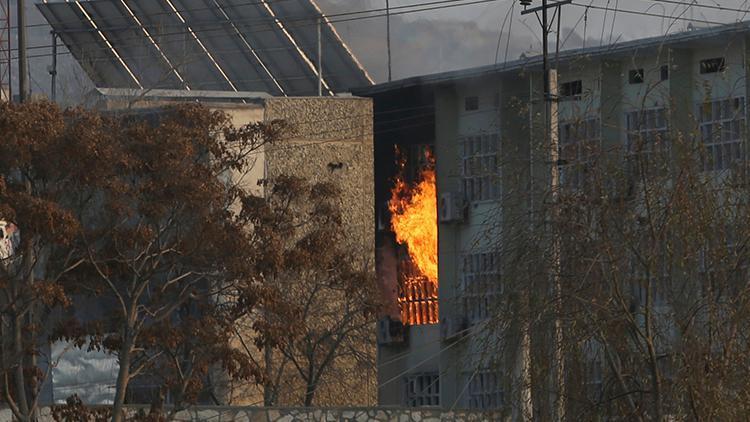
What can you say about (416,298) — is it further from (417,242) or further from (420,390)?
(420,390)

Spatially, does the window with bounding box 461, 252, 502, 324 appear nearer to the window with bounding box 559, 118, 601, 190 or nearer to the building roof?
the window with bounding box 559, 118, 601, 190

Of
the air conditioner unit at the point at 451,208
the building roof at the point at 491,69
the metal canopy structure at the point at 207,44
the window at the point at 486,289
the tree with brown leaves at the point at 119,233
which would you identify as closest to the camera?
the window at the point at 486,289

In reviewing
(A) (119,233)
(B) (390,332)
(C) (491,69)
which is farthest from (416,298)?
(A) (119,233)

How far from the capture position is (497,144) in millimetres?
22109

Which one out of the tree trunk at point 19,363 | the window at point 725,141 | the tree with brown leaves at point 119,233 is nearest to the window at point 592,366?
the window at point 725,141

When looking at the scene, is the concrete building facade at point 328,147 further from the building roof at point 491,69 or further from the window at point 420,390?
the window at point 420,390

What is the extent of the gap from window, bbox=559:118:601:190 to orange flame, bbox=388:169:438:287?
3245cm

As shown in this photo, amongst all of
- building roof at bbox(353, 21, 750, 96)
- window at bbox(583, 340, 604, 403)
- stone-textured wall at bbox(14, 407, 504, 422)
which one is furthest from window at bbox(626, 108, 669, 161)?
building roof at bbox(353, 21, 750, 96)

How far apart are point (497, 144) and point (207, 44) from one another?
1208 inches

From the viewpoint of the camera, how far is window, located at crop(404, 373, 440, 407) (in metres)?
44.2

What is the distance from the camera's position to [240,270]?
23.1m

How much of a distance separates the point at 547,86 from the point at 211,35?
31.3m

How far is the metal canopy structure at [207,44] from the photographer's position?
48.2 metres

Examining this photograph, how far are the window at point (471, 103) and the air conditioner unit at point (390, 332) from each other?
20.8ft
